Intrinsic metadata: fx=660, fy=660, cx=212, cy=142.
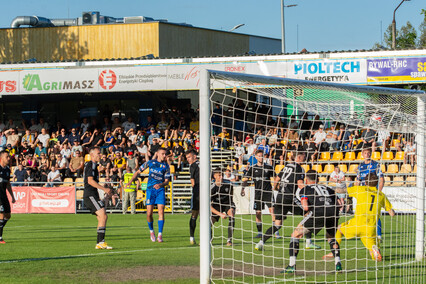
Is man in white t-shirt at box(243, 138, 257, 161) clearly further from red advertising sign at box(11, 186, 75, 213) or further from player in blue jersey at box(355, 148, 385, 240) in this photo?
red advertising sign at box(11, 186, 75, 213)

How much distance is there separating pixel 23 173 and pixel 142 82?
662cm

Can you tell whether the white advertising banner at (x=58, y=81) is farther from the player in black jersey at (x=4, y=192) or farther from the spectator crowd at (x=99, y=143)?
the player in black jersey at (x=4, y=192)

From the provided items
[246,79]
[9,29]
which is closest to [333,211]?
[246,79]

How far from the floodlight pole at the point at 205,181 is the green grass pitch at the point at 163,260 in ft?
4.58

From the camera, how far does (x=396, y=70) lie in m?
26.8

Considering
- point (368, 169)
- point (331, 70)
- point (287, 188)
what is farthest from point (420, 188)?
point (331, 70)

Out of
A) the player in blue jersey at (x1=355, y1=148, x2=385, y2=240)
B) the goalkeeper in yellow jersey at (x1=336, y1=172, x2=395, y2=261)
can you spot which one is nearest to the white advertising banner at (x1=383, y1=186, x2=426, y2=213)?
the player in blue jersey at (x1=355, y1=148, x2=385, y2=240)

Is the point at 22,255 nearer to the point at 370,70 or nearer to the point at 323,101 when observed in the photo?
the point at 323,101

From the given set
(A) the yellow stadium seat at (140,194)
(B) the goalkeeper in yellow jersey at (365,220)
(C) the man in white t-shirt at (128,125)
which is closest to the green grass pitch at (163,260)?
(B) the goalkeeper in yellow jersey at (365,220)

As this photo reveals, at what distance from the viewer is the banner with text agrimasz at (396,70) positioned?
1042 inches

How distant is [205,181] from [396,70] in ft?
65.6

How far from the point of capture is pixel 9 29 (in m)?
44.8

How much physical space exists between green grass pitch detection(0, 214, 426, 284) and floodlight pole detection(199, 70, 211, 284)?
4.58 feet

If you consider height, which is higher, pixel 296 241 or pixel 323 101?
pixel 323 101
